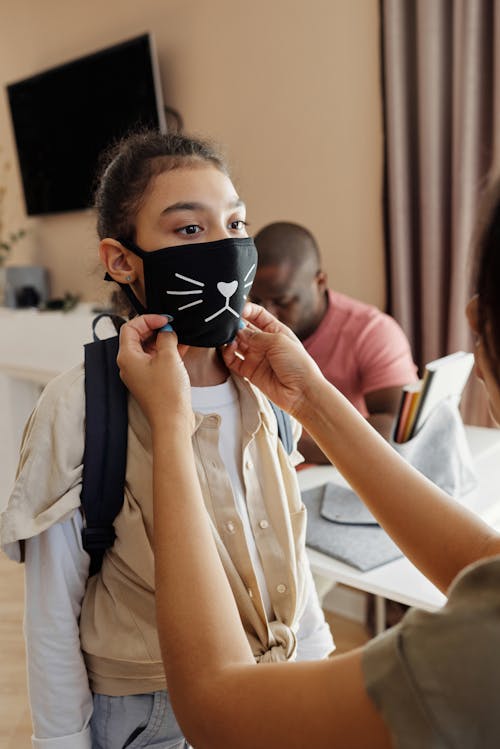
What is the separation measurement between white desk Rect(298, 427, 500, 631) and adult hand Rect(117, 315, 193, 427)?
593 millimetres

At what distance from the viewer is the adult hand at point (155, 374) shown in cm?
81

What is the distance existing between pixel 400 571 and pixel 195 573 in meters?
0.69

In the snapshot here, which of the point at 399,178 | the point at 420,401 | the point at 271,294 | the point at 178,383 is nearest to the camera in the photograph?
the point at 178,383

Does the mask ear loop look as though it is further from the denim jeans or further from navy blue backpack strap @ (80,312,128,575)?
the denim jeans

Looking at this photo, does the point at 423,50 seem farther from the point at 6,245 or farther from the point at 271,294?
the point at 6,245

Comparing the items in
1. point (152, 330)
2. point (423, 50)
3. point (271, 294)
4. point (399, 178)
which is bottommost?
point (271, 294)

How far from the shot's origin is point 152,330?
97 cm

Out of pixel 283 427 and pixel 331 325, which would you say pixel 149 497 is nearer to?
pixel 283 427

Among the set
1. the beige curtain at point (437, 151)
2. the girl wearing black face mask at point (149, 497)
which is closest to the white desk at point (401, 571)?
the girl wearing black face mask at point (149, 497)

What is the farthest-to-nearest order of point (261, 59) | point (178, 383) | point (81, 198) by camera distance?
point (81, 198)
point (261, 59)
point (178, 383)

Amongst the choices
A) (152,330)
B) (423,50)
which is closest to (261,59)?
(423,50)

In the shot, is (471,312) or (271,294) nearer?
(471,312)

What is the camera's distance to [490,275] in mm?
555

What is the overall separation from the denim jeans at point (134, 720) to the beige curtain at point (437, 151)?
166 cm
